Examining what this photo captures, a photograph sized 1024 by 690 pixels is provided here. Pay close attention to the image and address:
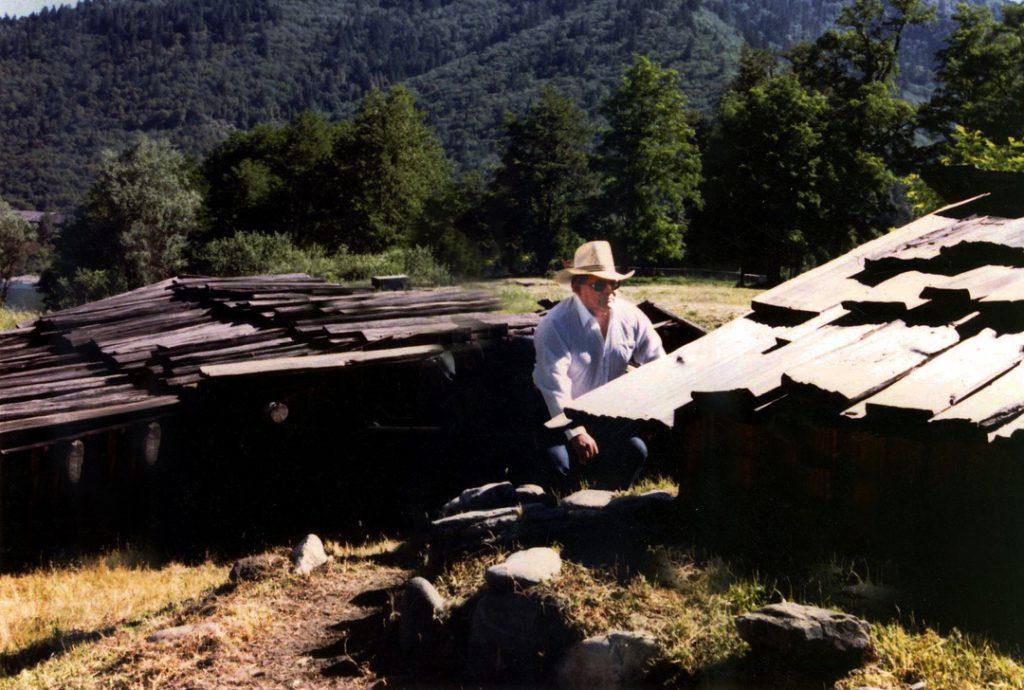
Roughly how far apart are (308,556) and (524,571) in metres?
3.20

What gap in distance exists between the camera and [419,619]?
5332 millimetres

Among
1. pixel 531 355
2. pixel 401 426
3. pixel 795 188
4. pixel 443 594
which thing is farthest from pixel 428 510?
pixel 795 188

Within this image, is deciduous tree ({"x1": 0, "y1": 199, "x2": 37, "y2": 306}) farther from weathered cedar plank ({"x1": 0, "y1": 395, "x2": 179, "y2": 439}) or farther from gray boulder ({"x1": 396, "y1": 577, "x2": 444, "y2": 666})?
gray boulder ({"x1": 396, "y1": 577, "x2": 444, "y2": 666})

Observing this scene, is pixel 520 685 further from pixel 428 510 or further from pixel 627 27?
pixel 627 27

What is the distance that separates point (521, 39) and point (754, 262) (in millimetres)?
123886

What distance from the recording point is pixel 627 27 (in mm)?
145750

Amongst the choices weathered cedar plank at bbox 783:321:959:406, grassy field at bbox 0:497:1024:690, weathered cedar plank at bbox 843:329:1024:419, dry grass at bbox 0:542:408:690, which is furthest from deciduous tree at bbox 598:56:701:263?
weathered cedar plank at bbox 843:329:1024:419

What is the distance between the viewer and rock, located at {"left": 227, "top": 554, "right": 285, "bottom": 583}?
7203 mm

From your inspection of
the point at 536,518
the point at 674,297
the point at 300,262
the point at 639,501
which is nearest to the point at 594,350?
the point at 639,501

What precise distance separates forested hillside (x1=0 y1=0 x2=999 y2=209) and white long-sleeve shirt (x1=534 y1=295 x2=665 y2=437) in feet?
242

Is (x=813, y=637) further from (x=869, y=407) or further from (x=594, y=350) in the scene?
(x=594, y=350)

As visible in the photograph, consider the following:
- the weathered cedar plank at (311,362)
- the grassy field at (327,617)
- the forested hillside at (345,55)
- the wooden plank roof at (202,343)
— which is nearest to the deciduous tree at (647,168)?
the wooden plank roof at (202,343)

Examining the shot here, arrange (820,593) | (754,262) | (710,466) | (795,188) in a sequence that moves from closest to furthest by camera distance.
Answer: (820,593), (710,466), (795,188), (754,262)

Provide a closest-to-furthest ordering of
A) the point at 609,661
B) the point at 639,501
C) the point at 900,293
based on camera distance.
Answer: the point at 609,661 → the point at 900,293 → the point at 639,501
